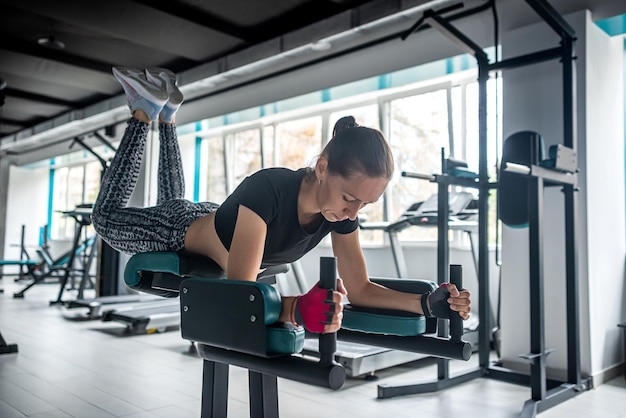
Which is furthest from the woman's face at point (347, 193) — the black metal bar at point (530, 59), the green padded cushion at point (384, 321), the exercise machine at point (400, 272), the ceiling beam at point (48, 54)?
the ceiling beam at point (48, 54)

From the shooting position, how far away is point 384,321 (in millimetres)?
1518

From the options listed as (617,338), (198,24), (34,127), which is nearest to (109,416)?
(617,338)

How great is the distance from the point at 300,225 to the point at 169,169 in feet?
3.66

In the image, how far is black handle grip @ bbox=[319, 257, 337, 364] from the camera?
1.12 metres

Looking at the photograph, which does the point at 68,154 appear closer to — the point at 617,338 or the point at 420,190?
the point at 420,190

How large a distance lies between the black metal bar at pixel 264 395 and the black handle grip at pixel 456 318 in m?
0.56

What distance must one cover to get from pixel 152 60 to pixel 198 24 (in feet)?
4.34

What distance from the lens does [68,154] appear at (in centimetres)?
976

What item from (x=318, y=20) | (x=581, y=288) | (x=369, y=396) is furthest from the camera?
(x=318, y=20)

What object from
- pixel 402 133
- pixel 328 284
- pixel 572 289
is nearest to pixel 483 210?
pixel 572 289

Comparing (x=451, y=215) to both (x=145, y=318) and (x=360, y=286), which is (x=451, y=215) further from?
(x=145, y=318)

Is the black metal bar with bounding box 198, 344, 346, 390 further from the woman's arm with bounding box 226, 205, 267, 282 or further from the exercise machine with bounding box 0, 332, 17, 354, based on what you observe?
the exercise machine with bounding box 0, 332, 17, 354

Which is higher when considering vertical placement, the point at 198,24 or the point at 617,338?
the point at 198,24

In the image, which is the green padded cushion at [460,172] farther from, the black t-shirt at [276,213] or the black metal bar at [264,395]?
the black metal bar at [264,395]
